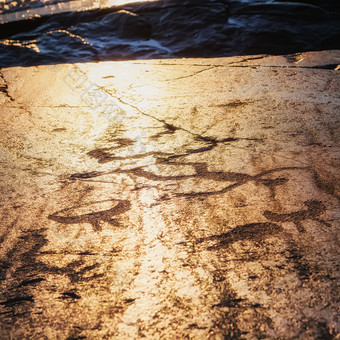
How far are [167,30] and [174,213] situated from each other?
8.36ft

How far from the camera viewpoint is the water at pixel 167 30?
8.63ft

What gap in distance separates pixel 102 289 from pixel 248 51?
2.36 m

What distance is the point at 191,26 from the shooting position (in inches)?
115

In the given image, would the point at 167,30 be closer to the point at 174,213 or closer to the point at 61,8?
the point at 61,8

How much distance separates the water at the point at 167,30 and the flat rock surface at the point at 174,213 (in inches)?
39.7

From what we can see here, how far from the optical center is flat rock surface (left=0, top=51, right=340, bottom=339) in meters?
0.62

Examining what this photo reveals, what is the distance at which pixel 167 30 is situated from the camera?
298cm

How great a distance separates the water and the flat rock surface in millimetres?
1007

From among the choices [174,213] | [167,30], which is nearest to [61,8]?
[167,30]

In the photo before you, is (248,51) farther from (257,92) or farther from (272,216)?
(272,216)

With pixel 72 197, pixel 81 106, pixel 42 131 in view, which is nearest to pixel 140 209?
pixel 72 197

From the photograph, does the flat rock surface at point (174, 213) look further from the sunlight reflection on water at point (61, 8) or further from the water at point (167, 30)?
the sunlight reflection on water at point (61, 8)

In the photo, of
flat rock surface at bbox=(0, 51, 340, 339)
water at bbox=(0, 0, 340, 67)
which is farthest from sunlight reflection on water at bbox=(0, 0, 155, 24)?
flat rock surface at bbox=(0, 51, 340, 339)

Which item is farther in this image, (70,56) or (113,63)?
(70,56)
